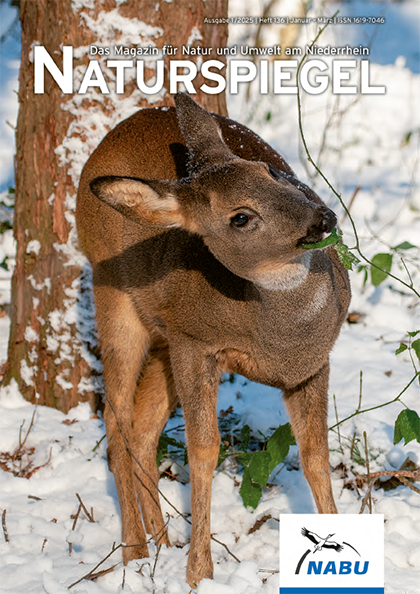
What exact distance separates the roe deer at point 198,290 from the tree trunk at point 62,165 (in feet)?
1.85

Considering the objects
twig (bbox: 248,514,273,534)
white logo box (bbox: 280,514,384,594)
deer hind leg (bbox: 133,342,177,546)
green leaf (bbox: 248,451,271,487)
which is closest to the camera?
white logo box (bbox: 280,514,384,594)

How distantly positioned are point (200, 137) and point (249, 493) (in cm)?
160

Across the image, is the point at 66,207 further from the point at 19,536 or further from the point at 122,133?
the point at 19,536

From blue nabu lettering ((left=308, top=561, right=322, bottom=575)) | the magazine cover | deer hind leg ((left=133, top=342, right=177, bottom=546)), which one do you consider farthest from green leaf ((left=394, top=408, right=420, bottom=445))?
deer hind leg ((left=133, top=342, right=177, bottom=546))

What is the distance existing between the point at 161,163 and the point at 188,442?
1.32m

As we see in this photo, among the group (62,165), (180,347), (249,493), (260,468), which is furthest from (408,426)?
(62,165)

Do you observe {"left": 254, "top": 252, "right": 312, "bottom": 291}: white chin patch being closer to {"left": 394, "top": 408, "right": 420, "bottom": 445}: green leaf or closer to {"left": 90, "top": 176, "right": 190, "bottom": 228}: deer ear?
{"left": 90, "top": 176, "right": 190, "bottom": 228}: deer ear

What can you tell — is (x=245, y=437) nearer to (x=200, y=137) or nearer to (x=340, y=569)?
(x=340, y=569)

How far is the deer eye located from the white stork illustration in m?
1.26

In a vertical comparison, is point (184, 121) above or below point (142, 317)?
above

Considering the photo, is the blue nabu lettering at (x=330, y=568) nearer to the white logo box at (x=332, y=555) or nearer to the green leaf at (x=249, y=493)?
the white logo box at (x=332, y=555)

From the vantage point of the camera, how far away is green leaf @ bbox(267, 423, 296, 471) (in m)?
3.59

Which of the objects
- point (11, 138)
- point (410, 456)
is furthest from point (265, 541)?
point (11, 138)

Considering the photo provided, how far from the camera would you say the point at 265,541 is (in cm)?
369
